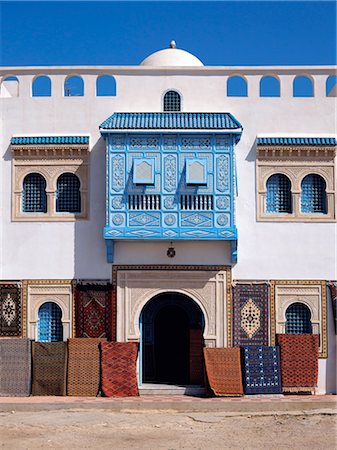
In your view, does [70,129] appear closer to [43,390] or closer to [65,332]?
[65,332]

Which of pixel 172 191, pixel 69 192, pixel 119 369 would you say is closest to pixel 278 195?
pixel 172 191

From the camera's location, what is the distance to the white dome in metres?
19.4

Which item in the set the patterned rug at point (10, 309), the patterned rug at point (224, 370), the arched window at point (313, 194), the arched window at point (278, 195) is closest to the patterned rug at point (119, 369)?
the patterned rug at point (224, 370)

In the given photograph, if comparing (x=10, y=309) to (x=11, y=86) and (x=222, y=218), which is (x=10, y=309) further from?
(x=11, y=86)

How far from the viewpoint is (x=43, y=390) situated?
17.1 meters

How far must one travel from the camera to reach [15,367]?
56.3 ft

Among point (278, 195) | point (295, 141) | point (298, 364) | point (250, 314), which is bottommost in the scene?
point (298, 364)

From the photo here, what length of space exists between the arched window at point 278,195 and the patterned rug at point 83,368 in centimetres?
467

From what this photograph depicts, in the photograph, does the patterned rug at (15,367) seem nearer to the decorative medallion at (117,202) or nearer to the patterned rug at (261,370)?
the decorative medallion at (117,202)

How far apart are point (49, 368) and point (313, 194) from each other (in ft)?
21.8

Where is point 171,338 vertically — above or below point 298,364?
above

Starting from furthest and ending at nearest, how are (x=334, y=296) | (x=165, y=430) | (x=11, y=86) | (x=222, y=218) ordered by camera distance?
(x=11, y=86)
(x=334, y=296)
(x=222, y=218)
(x=165, y=430)

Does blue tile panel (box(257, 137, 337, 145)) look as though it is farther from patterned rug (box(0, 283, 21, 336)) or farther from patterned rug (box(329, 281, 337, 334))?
patterned rug (box(0, 283, 21, 336))

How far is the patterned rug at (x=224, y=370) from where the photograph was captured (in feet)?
55.7
